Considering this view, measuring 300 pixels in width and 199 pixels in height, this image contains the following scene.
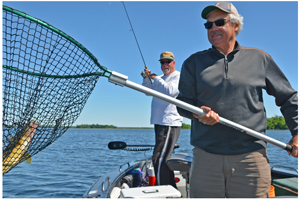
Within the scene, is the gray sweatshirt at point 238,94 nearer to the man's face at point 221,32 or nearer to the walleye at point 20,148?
the man's face at point 221,32

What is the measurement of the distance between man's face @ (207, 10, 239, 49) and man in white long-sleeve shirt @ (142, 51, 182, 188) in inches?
55.0

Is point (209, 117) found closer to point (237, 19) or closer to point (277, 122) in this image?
point (237, 19)

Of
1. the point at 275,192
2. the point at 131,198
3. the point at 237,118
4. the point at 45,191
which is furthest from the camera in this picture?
the point at 45,191

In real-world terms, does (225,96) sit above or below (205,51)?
below

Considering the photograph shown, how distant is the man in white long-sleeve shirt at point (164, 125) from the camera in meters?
3.20

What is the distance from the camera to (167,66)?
3637mm

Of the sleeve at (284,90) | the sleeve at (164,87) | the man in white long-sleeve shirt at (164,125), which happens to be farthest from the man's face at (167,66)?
the sleeve at (284,90)

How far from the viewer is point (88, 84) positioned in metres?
2.73

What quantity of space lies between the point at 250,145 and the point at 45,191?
9.72 meters

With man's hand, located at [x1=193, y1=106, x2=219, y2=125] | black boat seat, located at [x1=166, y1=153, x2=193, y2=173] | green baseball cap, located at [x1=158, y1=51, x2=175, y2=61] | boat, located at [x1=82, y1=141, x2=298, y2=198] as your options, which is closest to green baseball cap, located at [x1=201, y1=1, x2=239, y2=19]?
man's hand, located at [x1=193, y1=106, x2=219, y2=125]

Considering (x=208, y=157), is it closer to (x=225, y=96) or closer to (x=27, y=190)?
(x=225, y=96)

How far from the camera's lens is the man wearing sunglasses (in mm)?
1754

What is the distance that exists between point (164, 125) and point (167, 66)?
3.09 feet

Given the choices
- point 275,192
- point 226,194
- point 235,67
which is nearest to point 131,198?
point 226,194
